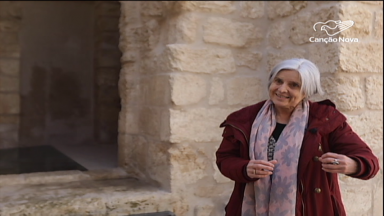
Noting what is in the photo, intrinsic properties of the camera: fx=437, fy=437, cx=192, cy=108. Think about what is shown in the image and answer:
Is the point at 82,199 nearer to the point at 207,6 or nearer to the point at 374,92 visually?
the point at 207,6

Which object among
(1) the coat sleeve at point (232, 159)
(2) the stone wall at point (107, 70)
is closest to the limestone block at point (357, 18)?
(1) the coat sleeve at point (232, 159)

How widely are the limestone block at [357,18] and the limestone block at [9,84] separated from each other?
150 inches

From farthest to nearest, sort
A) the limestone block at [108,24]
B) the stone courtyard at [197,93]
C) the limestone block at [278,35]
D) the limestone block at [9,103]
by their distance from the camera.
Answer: the limestone block at [108,24]
the limestone block at [9,103]
the limestone block at [278,35]
the stone courtyard at [197,93]

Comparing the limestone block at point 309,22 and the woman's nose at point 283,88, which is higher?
the limestone block at point 309,22

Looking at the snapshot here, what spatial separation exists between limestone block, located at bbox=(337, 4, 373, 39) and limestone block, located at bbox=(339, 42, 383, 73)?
0.21 ft

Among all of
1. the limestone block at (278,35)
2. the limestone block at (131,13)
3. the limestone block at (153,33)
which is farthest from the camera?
the limestone block at (131,13)

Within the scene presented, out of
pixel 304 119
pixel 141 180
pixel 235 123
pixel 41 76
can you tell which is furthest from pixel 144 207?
pixel 41 76

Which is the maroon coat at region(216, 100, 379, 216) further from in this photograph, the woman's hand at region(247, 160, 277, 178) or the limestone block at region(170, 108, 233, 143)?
the limestone block at region(170, 108, 233, 143)

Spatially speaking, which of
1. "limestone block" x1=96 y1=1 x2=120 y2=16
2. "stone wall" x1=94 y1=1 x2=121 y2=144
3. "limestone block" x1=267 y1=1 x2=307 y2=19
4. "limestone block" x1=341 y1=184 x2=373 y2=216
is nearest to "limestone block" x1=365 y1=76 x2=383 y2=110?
"limestone block" x1=341 y1=184 x2=373 y2=216

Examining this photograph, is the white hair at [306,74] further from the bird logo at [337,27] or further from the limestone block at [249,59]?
the limestone block at [249,59]

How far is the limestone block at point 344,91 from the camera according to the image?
8.25ft

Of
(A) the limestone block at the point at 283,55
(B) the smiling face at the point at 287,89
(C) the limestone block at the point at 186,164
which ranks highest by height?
(A) the limestone block at the point at 283,55

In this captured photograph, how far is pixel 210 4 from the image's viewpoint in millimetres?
2898

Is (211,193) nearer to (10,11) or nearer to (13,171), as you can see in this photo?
(13,171)
